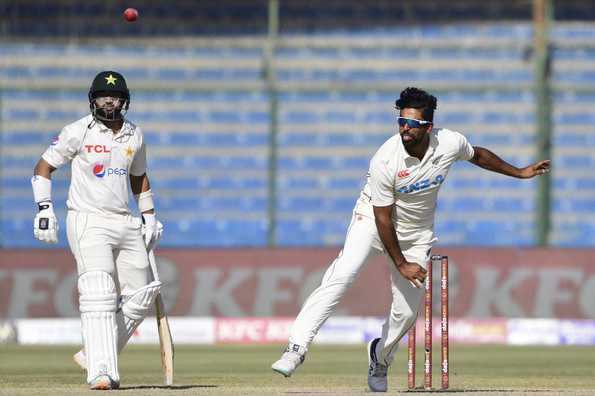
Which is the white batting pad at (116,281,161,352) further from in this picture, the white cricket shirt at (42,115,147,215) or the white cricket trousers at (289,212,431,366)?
the white cricket trousers at (289,212,431,366)

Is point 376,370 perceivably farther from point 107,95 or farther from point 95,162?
point 107,95

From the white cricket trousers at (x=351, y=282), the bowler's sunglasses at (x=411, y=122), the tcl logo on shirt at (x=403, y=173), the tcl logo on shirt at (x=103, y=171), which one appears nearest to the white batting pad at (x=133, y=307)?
the tcl logo on shirt at (x=103, y=171)

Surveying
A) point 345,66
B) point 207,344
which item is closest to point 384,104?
point 345,66

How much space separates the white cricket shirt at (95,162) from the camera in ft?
21.2

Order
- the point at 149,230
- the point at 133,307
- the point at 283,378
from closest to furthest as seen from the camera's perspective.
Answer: the point at 133,307 < the point at 149,230 < the point at 283,378

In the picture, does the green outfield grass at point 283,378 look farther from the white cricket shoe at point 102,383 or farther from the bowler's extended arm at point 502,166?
the bowler's extended arm at point 502,166

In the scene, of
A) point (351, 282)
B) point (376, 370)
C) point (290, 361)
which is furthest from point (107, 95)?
point (376, 370)

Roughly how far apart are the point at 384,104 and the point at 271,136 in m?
1.85

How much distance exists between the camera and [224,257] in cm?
1345

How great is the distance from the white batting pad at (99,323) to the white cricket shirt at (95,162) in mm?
337

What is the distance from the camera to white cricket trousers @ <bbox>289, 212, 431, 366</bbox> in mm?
6215

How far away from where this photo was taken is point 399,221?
251 inches

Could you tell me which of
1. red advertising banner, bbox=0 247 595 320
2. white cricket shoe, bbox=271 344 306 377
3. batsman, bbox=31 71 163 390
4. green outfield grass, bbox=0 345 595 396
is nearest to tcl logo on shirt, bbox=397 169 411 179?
white cricket shoe, bbox=271 344 306 377

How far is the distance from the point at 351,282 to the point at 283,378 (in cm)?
185
